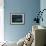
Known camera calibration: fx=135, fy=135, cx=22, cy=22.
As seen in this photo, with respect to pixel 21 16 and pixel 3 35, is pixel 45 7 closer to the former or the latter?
pixel 21 16

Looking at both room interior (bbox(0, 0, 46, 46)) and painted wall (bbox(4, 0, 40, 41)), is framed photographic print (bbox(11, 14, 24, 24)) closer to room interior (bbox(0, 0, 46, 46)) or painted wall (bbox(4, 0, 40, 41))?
room interior (bbox(0, 0, 46, 46))

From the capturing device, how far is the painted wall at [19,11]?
5594 millimetres

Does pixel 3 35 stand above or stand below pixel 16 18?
below

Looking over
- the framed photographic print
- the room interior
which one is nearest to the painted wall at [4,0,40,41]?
the room interior

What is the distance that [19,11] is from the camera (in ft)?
18.5

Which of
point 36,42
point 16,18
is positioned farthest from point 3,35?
point 36,42

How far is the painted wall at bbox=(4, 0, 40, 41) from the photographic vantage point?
5.59 meters

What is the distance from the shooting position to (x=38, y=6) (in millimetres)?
5715

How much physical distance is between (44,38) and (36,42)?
19cm

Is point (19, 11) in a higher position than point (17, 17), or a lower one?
higher

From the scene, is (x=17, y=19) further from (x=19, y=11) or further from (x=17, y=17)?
(x=19, y=11)

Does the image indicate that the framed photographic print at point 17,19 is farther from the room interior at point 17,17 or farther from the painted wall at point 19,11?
the painted wall at point 19,11

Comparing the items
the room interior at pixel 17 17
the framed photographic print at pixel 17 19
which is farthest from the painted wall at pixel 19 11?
the framed photographic print at pixel 17 19

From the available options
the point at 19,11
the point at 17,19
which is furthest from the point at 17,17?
the point at 19,11
